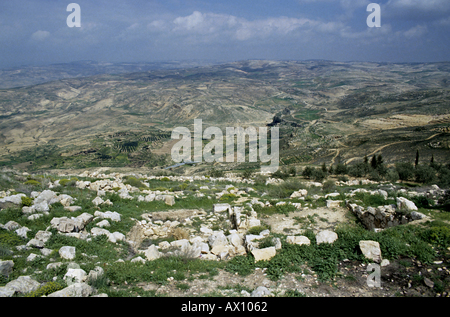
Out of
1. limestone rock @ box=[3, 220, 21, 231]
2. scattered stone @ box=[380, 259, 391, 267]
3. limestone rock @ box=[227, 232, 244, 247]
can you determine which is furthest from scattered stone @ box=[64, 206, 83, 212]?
scattered stone @ box=[380, 259, 391, 267]

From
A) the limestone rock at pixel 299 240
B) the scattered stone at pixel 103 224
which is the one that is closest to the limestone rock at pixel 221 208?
the scattered stone at pixel 103 224

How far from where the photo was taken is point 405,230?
920cm

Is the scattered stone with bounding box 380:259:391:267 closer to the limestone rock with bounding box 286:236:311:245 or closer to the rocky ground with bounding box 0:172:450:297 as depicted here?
the rocky ground with bounding box 0:172:450:297

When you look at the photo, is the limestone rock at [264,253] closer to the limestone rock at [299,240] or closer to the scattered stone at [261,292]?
the limestone rock at [299,240]

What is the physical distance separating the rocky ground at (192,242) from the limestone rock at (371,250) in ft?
0.10

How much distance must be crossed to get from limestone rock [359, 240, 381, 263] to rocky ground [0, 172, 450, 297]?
0.03 meters

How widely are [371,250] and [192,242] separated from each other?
7116 millimetres

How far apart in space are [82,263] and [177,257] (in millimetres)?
3139

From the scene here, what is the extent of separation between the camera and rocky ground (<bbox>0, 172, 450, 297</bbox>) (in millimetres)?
7043

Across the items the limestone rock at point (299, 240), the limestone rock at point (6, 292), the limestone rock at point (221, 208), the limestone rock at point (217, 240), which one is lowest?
the limestone rock at point (221, 208)

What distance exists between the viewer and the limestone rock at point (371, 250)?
7.94 m

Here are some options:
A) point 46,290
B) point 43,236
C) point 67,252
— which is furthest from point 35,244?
point 46,290
